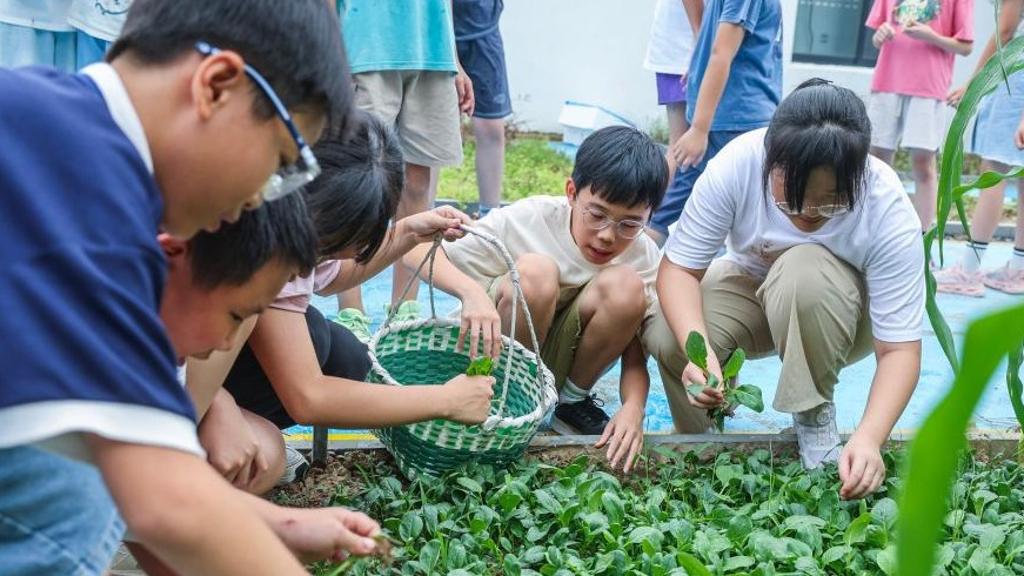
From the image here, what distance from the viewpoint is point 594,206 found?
2.72 metres

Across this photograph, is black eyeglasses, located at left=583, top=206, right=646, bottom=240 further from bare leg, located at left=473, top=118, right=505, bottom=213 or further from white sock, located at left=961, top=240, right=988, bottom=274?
white sock, located at left=961, top=240, right=988, bottom=274

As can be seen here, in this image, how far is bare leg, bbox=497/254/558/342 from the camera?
265 cm

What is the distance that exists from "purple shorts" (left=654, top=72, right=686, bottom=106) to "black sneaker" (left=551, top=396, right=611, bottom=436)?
6.07 ft

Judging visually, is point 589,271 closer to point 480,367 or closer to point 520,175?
point 480,367

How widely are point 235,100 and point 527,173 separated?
5355 mm

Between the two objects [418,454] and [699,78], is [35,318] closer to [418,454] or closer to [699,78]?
[418,454]

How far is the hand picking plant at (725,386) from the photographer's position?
242 centimetres

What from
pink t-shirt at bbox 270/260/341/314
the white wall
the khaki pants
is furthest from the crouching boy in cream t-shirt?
the white wall

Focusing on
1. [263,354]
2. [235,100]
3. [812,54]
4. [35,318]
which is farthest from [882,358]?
[812,54]

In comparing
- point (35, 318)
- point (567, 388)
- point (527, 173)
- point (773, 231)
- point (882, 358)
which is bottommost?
point (527, 173)

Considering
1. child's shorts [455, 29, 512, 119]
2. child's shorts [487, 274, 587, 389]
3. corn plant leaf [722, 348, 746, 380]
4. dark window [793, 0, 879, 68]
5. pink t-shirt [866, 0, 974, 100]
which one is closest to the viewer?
corn plant leaf [722, 348, 746, 380]

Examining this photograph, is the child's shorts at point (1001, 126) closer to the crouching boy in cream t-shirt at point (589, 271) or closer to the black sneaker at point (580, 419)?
the crouching boy in cream t-shirt at point (589, 271)

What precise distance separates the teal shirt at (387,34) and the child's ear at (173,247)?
2.03 m

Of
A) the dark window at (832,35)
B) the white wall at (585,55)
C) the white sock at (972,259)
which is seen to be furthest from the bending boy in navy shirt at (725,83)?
the dark window at (832,35)
